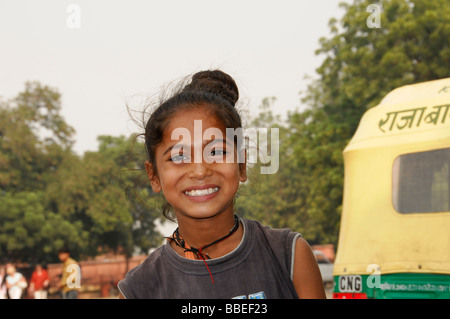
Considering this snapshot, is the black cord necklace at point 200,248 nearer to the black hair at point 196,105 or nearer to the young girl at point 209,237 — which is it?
the young girl at point 209,237

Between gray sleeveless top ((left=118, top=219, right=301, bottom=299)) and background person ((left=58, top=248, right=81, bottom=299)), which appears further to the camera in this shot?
background person ((left=58, top=248, right=81, bottom=299))

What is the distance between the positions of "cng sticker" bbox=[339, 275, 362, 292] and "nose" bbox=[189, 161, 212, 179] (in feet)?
14.1

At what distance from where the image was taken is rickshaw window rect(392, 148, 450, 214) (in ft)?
18.1

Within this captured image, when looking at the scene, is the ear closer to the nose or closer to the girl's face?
the girl's face

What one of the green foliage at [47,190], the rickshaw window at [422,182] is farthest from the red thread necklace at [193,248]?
the green foliage at [47,190]

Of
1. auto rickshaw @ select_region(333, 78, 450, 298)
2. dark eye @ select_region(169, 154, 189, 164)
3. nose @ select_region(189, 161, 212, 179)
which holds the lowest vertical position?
auto rickshaw @ select_region(333, 78, 450, 298)

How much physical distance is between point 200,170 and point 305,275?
0.38 metres

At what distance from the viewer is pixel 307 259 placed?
1.66 meters

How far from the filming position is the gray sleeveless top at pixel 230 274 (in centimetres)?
162

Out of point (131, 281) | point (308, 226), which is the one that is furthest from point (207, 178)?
point (308, 226)

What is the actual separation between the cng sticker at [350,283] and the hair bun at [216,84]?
4043mm

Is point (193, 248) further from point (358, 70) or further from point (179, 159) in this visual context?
point (358, 70)

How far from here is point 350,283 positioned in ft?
19.2

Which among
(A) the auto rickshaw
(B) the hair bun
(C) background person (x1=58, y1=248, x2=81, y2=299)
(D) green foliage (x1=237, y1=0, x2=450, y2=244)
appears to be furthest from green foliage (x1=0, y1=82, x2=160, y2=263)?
(B) the hair bun
